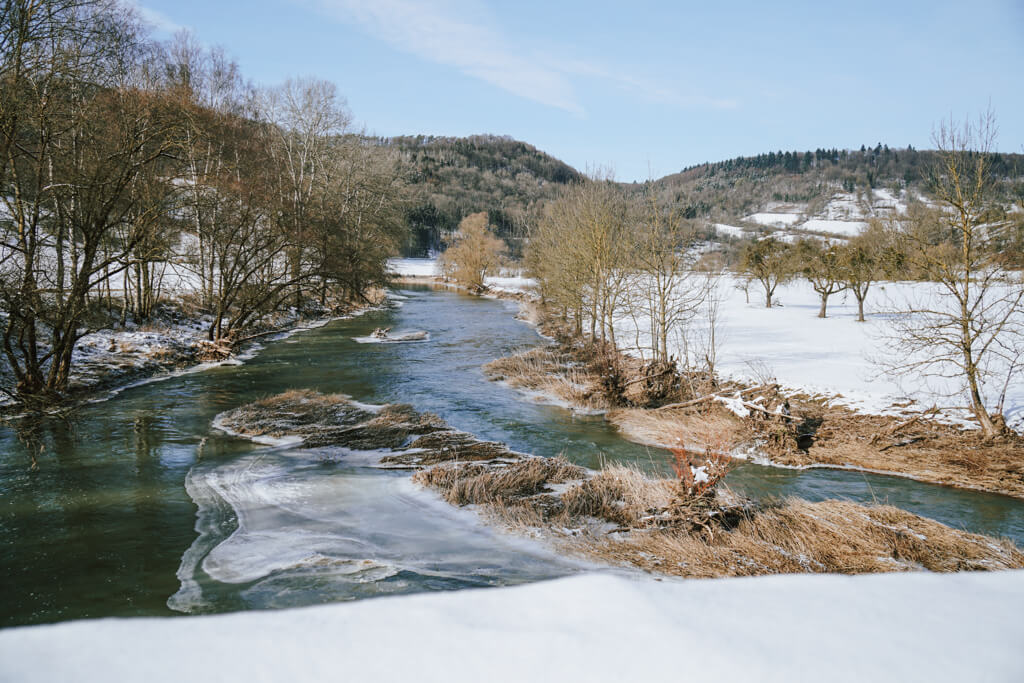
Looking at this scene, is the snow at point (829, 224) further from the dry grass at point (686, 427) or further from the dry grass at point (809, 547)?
the dry grass at point (809, 547)

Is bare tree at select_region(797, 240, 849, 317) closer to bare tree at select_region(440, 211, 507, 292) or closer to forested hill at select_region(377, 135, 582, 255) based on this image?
bare tree at select_region(440, 211, 507, 292)

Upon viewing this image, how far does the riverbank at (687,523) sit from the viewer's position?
228 inches

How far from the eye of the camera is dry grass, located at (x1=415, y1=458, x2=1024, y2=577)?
18.9 feet

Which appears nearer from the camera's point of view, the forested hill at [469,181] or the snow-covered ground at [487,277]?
the snow-covered ground at [487,277]

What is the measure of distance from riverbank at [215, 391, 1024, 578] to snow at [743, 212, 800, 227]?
11783 cm

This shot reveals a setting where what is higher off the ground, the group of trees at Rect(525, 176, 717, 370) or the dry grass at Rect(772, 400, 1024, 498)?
the group of trees at Rect(525, 176, 717, 370)

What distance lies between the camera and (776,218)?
12394cm

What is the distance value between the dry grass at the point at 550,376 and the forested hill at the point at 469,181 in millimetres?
63662

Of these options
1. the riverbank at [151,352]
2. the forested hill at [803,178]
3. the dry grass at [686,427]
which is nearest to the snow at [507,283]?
the riverbank at [151,352]

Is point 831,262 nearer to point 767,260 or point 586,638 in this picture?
point 767,260

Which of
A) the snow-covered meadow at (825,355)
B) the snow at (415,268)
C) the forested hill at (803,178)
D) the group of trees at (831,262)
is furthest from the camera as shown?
the forested hill at (803,178)

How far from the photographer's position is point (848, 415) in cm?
1196

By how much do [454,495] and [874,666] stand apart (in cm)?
541

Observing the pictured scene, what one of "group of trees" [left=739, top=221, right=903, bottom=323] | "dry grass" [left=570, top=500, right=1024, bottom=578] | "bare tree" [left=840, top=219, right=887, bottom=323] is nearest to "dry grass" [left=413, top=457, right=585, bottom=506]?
"dry grass" [left=570, top=500, right=1024, bottom=578]
